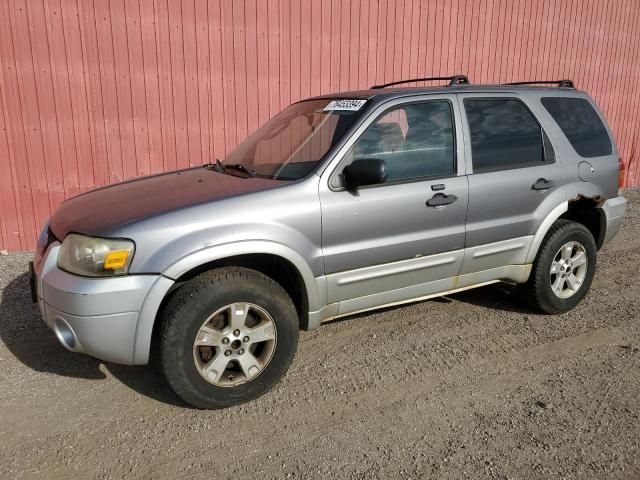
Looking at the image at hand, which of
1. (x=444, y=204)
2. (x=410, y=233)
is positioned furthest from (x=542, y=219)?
(x=410, y=233)

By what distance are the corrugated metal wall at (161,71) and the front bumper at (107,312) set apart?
3.56 meters

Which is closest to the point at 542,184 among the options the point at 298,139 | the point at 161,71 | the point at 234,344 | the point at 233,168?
the point at 298,139

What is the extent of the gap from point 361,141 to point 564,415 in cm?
200

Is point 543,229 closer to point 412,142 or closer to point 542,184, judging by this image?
point 542,184

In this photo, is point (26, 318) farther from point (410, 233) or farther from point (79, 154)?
point (410, 233)

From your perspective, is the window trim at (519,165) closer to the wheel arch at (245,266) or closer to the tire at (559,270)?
the tire at (559,270)

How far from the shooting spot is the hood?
9.52 feet

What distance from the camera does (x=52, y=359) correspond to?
3602 mm

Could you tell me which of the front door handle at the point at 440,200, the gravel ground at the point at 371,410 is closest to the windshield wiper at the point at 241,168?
the front door handle at the point at 440,200

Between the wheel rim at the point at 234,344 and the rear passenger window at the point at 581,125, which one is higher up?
the rear passenger window at the point at 581,125

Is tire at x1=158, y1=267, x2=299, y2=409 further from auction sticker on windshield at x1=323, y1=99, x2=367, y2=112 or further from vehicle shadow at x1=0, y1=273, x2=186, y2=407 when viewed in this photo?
auction sticker on windshield at x1=323, y1=99, x2=367, y2=112

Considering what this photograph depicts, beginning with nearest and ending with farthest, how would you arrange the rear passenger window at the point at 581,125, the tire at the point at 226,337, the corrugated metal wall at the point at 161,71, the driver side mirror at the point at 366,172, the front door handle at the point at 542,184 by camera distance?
1. the tire at the point at 226,337
2. the driver side mirror at the point at 366,172
3. the front door handle at the point at 542,184
4. the rear passenger window at the point at 581,125
5. the corrugated metal wall at the point at 161,71

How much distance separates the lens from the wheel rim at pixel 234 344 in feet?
9.64

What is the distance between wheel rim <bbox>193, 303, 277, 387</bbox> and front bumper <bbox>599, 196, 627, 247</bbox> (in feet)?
10.4
